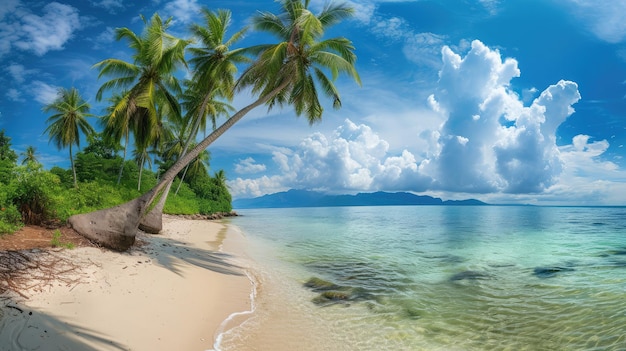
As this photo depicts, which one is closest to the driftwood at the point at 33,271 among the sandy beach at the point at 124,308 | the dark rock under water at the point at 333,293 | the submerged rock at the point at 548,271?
the sandy beach at the point at 124,308

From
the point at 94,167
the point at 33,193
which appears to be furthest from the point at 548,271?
the point at 94,167

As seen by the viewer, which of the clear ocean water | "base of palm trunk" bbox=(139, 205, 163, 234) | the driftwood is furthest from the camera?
"base of palm trunk" bbox=(139, 205, 163, 234)

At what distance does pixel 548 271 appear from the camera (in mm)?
12328

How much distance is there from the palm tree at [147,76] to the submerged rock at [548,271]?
60.2ft

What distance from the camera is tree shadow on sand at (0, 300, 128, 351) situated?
402 cm

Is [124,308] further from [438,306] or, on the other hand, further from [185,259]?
[438,306]

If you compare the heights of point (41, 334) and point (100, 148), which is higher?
point (100, 148)

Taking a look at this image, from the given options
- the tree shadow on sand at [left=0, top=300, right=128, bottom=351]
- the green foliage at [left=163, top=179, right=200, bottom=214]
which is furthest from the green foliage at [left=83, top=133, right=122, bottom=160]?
the tree shadow on sand at [left=0, top=300, right=128, bottom=351]

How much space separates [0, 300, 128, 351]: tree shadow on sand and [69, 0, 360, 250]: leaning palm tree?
609 centimetres

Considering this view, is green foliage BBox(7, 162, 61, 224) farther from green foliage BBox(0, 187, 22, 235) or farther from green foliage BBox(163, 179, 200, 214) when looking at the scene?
green foliage BBox(163, 179, 200, 214)

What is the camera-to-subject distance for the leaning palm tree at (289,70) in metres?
12.6

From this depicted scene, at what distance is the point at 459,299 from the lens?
8.77 m

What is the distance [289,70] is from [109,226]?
9.03m

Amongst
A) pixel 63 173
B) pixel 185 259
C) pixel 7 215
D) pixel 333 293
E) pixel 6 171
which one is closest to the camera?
pixel 7 215
